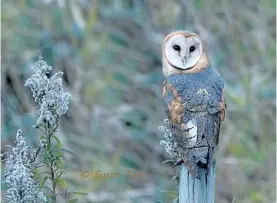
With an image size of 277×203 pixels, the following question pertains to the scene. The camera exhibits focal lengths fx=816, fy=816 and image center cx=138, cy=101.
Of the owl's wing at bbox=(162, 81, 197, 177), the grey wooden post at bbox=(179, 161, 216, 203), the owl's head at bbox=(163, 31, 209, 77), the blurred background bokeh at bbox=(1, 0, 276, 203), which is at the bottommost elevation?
the grey wooden post at bbox=(179, 161, 216, 203)

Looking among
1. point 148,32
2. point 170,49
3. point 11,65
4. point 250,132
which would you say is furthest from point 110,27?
point 170,49

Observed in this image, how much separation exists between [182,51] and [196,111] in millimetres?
240

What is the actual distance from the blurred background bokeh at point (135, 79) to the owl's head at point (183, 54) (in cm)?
174

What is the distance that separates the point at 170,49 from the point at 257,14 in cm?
241

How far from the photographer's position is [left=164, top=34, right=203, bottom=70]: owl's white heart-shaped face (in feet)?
7.70

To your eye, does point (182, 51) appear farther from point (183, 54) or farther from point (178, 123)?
point (178, 123)

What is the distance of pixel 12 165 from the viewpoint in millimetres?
1989

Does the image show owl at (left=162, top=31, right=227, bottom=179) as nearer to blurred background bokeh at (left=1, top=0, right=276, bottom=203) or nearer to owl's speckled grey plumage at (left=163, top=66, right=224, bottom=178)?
owl's speckled grey plumage at (left=163, top=66, right=224, bottom=178)

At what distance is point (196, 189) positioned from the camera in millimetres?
2004

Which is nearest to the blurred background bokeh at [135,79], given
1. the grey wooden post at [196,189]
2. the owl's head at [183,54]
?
the owl's head at [183,54]

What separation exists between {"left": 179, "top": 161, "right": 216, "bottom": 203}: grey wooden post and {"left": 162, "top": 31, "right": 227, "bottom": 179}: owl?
2cm

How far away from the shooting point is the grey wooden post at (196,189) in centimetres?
199

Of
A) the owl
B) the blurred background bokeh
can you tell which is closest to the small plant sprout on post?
the owl

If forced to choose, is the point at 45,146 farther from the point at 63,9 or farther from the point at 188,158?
the point at 63,9
